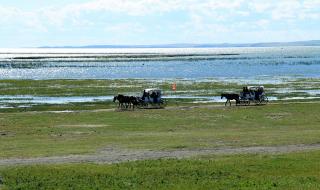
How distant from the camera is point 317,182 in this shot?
21703 millimetres

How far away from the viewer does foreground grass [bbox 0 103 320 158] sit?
107 feet

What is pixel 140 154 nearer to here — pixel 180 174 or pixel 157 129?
pixel 180 174

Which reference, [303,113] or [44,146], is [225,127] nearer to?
[303,113]

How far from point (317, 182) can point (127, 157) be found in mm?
9483

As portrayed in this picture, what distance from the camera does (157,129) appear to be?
4188 cm

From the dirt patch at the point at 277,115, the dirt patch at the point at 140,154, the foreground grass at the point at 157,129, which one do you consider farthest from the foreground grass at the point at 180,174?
the dirt patch at the point at 277,115

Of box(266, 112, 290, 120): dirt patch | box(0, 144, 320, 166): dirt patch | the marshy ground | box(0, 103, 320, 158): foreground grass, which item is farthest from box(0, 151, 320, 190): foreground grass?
box(266, 112, 290, 120): dirt patch

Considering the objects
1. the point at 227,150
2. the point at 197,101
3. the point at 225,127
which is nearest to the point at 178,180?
the point at 227,150

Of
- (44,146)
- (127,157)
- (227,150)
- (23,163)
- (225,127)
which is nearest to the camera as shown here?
(23,163)

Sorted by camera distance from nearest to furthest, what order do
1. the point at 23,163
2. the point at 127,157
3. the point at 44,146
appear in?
the point at 23,163, the point at 127,157, the point at 44,146

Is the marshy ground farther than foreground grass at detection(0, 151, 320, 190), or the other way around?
the marshy ground

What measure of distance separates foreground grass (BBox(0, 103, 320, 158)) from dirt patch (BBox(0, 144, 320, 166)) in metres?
1.09

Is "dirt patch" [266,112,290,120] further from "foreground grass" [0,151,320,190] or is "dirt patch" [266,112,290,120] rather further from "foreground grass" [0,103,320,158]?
"foreground grass" [0,151,320,190]

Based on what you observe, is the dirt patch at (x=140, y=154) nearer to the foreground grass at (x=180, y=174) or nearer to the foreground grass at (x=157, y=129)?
the foreground grass at (x=157, y=129)
